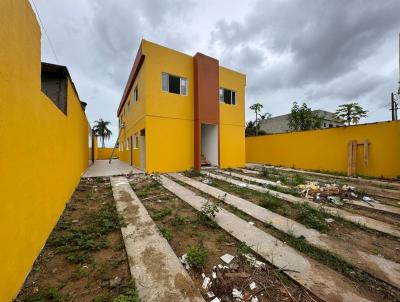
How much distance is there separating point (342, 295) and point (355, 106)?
64.9ft

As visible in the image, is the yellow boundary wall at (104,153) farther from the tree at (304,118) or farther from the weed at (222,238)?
the weed at (222,238)

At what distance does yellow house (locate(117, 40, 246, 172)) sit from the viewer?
352 inches

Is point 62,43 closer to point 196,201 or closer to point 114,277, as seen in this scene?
point 196,201

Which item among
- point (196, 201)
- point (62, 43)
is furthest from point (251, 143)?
point (62, 43)

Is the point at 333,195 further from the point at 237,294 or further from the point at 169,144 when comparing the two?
the point at 169,144

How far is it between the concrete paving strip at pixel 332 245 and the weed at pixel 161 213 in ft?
5.24

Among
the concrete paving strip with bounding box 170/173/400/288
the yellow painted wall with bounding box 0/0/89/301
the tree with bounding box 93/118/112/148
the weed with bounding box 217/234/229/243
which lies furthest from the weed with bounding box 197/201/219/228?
the tree with bounding box 93/118/112/148

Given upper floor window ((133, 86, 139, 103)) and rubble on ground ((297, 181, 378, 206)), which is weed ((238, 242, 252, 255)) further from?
upper floor window ((133, 86, 139, 103))

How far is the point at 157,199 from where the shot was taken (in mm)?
5043

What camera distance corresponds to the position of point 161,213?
3941 mm

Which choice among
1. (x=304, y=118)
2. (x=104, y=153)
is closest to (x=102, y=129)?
(x=104, y=153)

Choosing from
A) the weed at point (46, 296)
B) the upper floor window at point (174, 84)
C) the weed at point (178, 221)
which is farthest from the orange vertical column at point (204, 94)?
the weed at point (46, 296)

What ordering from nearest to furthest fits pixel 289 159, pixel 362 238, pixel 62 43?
pixel 362 238 < pixel 62 43 < pixel 289 159

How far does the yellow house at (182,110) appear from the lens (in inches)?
352
